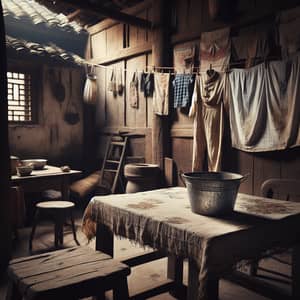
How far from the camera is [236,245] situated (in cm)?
204

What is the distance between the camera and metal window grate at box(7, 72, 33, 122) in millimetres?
7387

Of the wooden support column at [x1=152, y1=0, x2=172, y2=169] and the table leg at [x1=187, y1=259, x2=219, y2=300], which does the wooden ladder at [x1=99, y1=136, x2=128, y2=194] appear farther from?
the table leg at [x1=187, y1=259, x2=219, y2=300]

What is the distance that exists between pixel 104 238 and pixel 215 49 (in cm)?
359

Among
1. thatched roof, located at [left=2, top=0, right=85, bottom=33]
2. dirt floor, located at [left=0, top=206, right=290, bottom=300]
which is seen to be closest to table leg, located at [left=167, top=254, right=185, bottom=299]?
dirt floor, located at [left=0, top=206, right=290, bottom=300]

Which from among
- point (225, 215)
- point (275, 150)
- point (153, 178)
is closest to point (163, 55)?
point (153, 178)

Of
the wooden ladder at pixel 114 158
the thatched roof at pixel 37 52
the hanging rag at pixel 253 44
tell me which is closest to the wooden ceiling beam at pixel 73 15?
the thatched roof at pixel 37 52

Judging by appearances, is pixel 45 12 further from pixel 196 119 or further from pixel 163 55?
pixel 196 119

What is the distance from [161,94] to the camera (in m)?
6.30

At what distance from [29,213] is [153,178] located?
257 cm

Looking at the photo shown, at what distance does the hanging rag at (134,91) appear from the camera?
710 centimetres

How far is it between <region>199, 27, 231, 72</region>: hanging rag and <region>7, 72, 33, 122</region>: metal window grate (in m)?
4.00

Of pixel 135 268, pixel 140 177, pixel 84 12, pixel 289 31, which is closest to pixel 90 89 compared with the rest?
pixel 84 12

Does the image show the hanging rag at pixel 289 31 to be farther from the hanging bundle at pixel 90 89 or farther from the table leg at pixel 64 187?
the hanging bundle at pixel 90 89

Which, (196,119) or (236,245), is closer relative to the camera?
(236,245)
